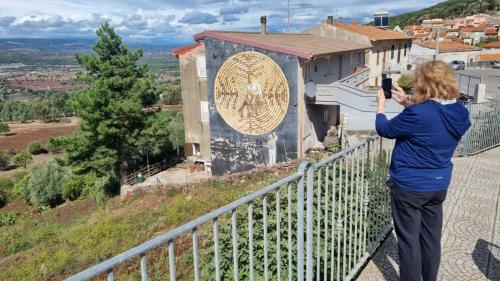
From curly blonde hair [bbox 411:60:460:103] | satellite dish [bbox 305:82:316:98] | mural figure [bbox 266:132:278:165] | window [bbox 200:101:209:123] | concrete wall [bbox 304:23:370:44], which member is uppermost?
concrete wall [bbox 304:23:370:44]

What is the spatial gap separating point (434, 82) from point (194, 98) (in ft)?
75.1

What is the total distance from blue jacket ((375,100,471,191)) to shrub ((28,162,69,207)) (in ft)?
95.6

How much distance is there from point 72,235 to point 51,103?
297 feet

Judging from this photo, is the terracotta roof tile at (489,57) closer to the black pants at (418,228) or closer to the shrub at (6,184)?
the shrub at (6,184)

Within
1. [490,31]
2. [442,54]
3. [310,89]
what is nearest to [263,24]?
[310,89]

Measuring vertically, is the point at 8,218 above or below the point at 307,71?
below

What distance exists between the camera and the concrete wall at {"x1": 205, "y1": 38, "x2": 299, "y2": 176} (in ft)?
61.6

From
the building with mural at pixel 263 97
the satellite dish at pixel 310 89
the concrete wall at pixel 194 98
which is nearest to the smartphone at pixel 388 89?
the building with mural at pixel 263 97

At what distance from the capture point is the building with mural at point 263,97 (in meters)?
18.9

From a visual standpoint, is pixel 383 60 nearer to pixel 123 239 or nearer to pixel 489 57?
pixel 123 239

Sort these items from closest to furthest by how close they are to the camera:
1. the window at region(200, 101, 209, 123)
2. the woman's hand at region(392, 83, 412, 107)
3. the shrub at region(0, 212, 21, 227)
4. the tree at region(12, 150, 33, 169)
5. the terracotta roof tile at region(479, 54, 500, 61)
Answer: the woman's hand at region(392, 83, 412, 107) → the shrub at region(0, 212, 21, 227) → the window at region(200, 101, 209, 123) → the tree at region(12, 150, 33, 169) → the terracotta roof tile at region(479, 54, 500, 61)

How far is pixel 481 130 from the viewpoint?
29.2ft

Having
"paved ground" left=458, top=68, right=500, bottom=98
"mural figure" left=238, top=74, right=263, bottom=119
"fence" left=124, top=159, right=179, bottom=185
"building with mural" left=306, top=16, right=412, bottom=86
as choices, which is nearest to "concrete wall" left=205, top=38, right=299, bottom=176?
"mural figure" left=238, top=74, right=263, bottom=119

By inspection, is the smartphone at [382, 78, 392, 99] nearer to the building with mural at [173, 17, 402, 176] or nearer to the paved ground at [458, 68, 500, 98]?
the building with mural at [173, 17, 402, 176]
